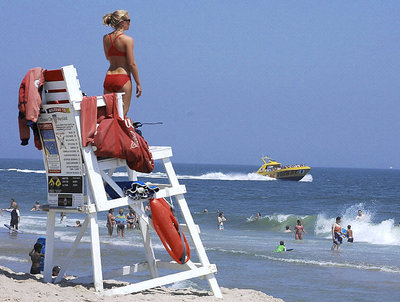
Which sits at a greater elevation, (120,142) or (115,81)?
(115,81)

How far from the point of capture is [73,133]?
6367 millimetres

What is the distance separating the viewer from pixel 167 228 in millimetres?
6734

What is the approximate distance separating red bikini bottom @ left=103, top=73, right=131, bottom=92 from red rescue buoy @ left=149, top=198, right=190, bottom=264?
1.16 meters

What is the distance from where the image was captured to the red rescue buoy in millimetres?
6713

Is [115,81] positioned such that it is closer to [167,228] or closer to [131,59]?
[131,59]

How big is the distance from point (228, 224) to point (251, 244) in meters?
14.4

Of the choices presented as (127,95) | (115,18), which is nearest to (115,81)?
(127,95)

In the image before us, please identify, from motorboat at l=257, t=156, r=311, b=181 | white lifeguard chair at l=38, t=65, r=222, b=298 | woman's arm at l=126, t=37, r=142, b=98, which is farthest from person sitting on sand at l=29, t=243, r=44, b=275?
motorboat at l=257, t=156, r=311, b=181

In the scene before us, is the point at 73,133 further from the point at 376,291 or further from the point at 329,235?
the point at 329,235

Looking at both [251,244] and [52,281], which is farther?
[251,244]

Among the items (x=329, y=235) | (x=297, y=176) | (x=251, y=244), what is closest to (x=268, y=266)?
(x=251, y=244)

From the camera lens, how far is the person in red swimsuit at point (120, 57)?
21.9ft

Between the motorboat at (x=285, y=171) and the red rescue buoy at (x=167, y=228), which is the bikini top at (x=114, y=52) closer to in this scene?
the red rescue buoy at (x=167, y=228)

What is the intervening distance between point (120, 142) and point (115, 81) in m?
0.68
